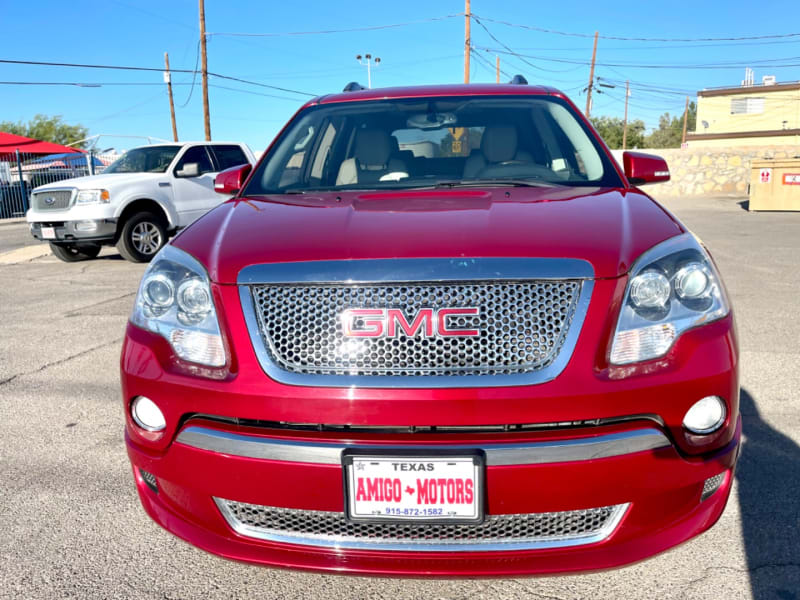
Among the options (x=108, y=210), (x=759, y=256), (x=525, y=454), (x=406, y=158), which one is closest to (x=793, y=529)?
(x=525, y=454)

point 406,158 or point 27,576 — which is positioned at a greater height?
point 406,158

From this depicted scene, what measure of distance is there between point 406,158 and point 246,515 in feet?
6.05

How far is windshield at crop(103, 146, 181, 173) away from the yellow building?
42694mm

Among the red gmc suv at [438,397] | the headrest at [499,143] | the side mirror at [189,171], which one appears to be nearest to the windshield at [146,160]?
the side mirror at [189,171]

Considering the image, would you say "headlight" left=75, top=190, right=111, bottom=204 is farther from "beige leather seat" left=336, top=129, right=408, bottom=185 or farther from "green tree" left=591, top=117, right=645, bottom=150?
"green tree" left=591, top=117, right=645, bottom=150

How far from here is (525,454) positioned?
1688 mm

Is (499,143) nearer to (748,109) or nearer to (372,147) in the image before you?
(372,147)

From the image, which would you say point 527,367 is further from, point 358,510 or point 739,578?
point 739,578

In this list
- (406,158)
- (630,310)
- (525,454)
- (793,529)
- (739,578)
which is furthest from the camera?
(406,158)

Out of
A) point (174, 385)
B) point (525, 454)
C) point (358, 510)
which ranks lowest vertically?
point (358, 510)

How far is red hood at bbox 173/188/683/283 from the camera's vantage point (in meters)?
1.92

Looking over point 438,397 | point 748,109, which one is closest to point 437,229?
point 438,397

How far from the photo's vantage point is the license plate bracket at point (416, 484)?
67.0 inches

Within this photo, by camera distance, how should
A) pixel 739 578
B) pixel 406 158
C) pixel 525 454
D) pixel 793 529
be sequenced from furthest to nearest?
pixel 406 158 < pixel 793 529 < pixel 739 578 < pixel 525 454
